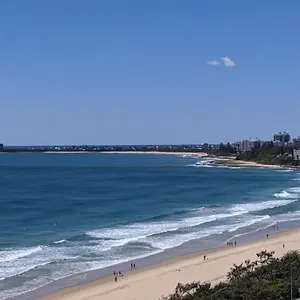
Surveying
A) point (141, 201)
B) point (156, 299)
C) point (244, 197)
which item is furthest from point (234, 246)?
point (244, 197)

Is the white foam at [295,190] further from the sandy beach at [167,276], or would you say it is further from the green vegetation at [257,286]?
the green vegetation at [257,286]

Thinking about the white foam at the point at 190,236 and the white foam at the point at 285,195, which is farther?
the white foam at the point at 285,195

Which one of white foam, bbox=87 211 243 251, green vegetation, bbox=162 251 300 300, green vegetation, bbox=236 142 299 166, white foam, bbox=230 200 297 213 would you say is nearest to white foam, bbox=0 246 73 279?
white foam, bbox=87 211 243 251

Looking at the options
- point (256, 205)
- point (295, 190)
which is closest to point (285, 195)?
point (295, 190)

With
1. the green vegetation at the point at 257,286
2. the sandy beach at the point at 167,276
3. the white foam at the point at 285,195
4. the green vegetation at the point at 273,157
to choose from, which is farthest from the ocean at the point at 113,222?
the green vegetation at the point at 273,157

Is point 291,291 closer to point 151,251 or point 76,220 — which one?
point 151,251

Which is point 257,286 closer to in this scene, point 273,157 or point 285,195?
point 285,195

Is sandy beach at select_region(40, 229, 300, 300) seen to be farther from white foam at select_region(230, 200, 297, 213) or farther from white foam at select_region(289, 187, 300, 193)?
white foam at select_region(289, 187, 300, 193)
